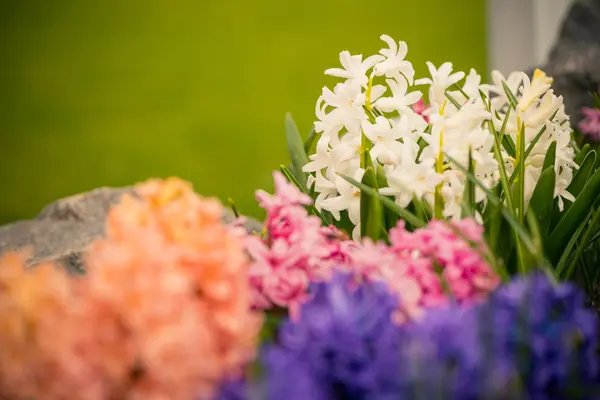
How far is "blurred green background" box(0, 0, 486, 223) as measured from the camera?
2.54 m

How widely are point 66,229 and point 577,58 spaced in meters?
1.43

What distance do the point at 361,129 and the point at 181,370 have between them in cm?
38

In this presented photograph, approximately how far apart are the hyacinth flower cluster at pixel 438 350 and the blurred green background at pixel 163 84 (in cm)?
223

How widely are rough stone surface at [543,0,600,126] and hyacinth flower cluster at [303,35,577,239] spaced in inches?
41.5

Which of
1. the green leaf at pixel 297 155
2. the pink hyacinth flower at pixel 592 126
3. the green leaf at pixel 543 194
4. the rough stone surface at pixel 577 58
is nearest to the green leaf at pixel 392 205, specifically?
the green leaf at pixel 543 194

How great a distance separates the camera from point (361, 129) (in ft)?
2.16

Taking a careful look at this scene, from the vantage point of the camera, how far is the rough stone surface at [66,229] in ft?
3.57

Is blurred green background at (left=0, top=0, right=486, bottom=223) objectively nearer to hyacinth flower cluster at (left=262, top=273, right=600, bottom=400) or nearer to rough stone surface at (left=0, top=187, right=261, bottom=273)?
rough stone surface at (left=0, top=187, right=261, bottom=273)

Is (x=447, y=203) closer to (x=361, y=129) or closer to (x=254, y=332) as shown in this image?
(x=361, y=129)

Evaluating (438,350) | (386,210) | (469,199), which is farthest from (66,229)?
(438,350)

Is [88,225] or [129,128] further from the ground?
[129,128]

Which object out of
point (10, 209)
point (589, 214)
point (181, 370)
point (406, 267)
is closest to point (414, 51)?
point (10, 209)

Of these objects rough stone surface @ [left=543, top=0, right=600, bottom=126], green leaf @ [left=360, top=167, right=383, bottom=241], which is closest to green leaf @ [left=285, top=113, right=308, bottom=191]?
green leaf @ [left=360, top=167, right=383, bottom=241]

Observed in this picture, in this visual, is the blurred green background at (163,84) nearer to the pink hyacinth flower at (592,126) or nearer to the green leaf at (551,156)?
the pink hyacinth flower at (592,126)
